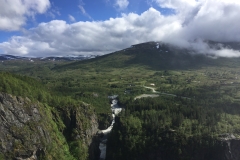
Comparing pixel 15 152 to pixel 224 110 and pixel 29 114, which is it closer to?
pixel 29 114

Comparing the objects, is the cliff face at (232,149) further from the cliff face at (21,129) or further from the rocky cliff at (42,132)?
the cliff face at (21,129)

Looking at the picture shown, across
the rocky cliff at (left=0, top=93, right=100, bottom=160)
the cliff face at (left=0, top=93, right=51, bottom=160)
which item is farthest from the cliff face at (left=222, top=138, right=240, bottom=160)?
the cliff face at (left=0, top=93, right=51, bottom=160)

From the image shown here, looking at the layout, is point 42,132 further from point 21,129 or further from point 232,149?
point 232,149

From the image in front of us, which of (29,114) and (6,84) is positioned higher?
(6,84)

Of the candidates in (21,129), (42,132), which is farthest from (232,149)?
(21,129)

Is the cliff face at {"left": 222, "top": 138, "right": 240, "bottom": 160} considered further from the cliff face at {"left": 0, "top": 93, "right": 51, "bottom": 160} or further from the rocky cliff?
the cliff face at {"left": 0, "top": 93, "right": 51, "bottom": 160}

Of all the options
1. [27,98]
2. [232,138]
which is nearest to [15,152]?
[27,98]

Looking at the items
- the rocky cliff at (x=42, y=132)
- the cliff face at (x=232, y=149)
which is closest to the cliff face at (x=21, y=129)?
the rocky cliff at (x=42, y=132)

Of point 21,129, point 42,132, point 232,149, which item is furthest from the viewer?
point 232,149
